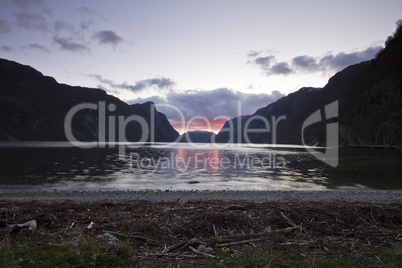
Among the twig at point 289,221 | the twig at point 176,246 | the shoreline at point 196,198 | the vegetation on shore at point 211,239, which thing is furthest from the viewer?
the shoreline at point 196,198

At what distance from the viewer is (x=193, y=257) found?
6527mm

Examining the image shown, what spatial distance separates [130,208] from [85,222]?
11.0 feet

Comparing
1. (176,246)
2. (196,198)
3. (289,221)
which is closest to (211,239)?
(176,246)

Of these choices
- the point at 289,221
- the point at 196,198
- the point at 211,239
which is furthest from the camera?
the point at 196,198

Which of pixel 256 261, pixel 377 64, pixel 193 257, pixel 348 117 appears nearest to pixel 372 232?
pixel 256 261

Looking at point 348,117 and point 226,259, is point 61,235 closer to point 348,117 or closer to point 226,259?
point 226,259

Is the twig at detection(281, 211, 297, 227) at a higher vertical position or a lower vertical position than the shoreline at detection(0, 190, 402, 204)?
higher

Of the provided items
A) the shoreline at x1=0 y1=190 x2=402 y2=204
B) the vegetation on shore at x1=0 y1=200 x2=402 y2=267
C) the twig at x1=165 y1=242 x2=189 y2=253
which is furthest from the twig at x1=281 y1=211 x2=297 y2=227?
the shoreline at x1=0 y1=190 x2=402 y2=204

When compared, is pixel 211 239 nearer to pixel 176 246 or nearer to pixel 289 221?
pixel 176 246

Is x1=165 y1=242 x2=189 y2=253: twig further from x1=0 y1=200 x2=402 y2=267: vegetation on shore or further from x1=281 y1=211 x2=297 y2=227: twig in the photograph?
x1=281 y1=211 x2=297 y2=227: twig

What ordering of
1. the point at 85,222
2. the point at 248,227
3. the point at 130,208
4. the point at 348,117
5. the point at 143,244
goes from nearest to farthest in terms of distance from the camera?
the point at 143,244 → the point at 248,227 → the point at 85,222 → the point at 130,208 → the point at 348,117

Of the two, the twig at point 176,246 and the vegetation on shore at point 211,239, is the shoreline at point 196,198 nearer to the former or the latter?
the vegetation on shore at point 211,239

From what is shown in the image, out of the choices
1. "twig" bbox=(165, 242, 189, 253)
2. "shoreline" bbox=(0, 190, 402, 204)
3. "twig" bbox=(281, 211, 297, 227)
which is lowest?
"shoreline" bbox=(0, 190, 402, 204)

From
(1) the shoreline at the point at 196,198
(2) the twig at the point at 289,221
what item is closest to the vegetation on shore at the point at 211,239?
(2) the twig at the point at 289,221
